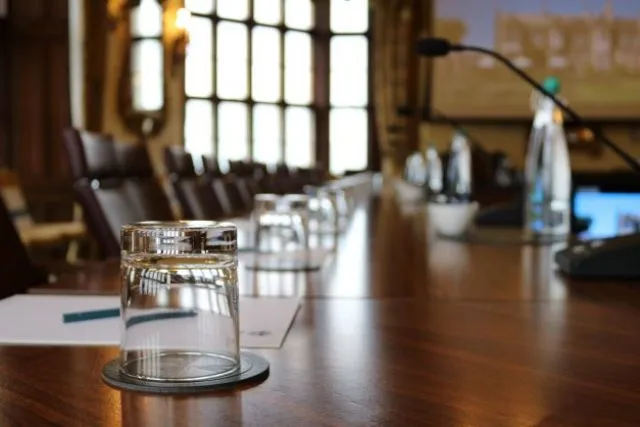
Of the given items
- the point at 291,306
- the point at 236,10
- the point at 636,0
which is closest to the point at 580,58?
the point at 636,0

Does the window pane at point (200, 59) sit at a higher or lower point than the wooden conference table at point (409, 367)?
higher

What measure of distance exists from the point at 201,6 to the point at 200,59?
0.55m

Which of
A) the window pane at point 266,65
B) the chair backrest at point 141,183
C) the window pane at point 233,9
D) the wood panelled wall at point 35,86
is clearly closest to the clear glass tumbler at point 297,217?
the chair backrest at point 141,183

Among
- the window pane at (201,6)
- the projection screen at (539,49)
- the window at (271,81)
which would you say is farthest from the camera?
the window at (271,81)

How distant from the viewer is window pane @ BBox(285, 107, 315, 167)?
10.5 meters

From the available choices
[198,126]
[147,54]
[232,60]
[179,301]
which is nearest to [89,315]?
[179,301]

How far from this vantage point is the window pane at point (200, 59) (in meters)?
9.16

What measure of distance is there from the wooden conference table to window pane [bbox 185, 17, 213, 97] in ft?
27.0

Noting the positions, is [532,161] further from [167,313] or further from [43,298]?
[167,313]

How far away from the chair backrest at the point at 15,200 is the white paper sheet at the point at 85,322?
148 inches

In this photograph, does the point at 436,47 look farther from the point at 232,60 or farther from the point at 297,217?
the point at 232,60

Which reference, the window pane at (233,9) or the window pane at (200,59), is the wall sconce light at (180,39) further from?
the window pane at (233,9)

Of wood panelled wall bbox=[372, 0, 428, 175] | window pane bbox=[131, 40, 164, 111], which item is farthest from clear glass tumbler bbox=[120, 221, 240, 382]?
wood panelled wall bbox=[372, 0, 428, 175]

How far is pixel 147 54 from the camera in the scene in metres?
8.02
